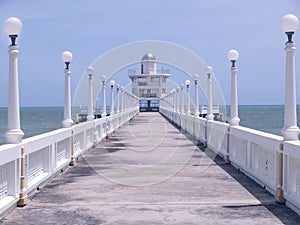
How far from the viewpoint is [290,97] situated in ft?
30.8

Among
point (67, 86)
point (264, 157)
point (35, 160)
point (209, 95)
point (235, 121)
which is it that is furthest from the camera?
point (209, 95)

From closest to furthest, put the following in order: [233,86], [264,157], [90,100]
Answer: [264,157] → [233,86] → [90,100]

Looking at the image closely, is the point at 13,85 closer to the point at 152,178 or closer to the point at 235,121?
the point at 152,178

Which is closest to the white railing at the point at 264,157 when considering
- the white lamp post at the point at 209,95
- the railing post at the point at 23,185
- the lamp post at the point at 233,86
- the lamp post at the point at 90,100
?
the lamp post at the point at 233,86

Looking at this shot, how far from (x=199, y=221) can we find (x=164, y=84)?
103 m

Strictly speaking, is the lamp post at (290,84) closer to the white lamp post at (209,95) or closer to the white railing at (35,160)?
the white railing at (35,160)

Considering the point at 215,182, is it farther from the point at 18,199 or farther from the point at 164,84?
the point at 164,84

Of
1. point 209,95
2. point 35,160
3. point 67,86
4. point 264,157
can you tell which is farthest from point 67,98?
point 209,95

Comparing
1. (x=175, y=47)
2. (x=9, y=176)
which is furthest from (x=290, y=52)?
(x=175, y=47)

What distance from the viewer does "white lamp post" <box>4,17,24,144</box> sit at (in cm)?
945

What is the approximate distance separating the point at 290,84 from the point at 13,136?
4.53 metres

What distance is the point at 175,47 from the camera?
33875 millimetres

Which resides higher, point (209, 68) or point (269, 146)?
point (209, 68)

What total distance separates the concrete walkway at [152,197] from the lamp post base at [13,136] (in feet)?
3.55
